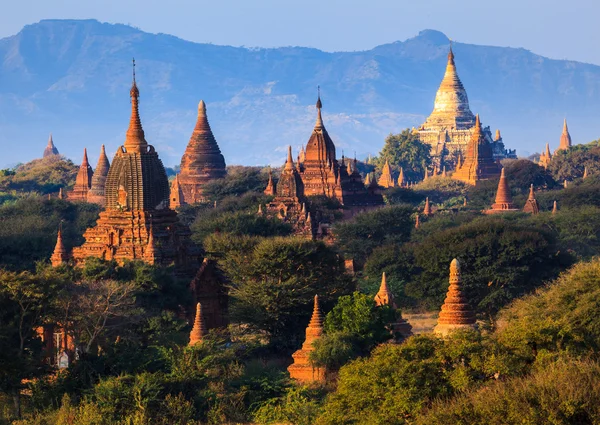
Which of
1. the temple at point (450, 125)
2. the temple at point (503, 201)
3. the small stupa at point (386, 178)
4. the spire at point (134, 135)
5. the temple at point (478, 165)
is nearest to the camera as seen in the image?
the spire at point (134, 135)

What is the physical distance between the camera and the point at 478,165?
12488 cm

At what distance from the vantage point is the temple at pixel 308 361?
38531 mm

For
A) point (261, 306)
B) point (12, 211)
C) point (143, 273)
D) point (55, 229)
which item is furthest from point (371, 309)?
point (12, 211)

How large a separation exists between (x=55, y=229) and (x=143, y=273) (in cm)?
2273

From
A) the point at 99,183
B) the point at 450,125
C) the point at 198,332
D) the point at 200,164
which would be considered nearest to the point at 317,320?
the point at 198,332

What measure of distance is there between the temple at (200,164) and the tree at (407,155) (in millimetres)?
41310

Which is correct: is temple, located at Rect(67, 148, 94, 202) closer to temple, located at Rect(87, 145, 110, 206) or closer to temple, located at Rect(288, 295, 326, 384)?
temple, located at Rect(87, 145, 110, 206)

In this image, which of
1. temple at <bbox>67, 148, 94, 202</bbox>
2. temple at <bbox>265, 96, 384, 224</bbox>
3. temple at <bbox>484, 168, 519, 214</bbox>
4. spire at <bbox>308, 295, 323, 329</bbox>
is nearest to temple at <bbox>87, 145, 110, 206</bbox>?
temple at <bbox>67, 148, 94, 202</bbox>

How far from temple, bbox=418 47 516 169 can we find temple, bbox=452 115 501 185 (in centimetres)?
2677

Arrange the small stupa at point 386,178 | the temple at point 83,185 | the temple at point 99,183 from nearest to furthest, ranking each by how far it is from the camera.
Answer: the temple at point 99,183 < the temple at point 83,185 < the small stupa at point 386,178

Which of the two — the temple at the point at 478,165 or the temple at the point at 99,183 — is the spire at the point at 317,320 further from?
the temple at the point at 478,165

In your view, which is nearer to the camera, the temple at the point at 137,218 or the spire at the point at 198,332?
the spire at the point at 198,332

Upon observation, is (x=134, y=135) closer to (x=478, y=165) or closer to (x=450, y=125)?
(x=478, y=165)


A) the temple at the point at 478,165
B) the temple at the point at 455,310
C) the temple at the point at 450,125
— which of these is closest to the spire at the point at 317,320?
the temple at the point at 455,310
